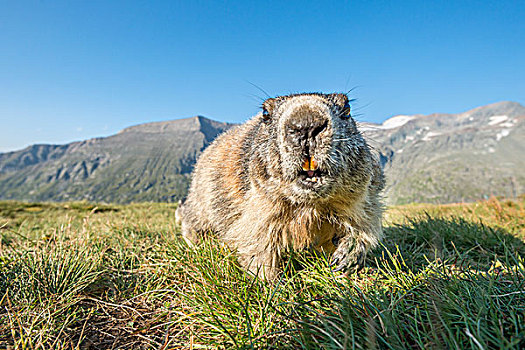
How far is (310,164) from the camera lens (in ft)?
9.69

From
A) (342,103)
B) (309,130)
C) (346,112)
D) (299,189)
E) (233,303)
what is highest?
(342,103)

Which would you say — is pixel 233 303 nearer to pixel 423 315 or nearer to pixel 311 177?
pixel 311 177

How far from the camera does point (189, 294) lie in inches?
130

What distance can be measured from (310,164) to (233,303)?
168 centimetres

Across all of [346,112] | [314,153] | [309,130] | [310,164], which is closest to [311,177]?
[310,164]

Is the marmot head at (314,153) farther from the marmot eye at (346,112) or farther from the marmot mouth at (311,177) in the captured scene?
the marmot eye at (346,112)

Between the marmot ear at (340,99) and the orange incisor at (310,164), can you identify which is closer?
the orange incisor at (310,164)

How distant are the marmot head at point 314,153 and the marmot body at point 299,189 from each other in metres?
0.01

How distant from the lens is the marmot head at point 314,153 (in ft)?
9.68

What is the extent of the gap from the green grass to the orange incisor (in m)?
1.27

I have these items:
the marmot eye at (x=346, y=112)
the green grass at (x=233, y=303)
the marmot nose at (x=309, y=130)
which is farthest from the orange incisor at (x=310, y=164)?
the green grass at (x=233, y=303)

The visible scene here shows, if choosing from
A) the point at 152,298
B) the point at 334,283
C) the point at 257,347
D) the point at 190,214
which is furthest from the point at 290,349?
the point at 190,214

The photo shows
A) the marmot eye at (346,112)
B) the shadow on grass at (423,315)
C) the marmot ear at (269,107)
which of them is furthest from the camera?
the marmot ear at (269,107)

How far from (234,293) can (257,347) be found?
827mm
